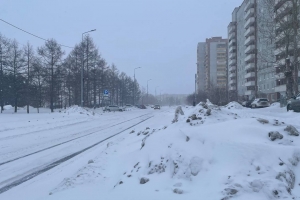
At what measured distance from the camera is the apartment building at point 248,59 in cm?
6731

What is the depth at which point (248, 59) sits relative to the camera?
8281 cm

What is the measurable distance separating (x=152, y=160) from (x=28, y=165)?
166 inches

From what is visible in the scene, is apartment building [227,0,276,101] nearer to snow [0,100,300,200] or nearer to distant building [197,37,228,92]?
distant building [197,37,228,92]

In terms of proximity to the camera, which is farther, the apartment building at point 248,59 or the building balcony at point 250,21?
the building balcony at point 250,21

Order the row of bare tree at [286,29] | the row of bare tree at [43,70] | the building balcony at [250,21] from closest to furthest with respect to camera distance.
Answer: the row of bare tree at [286,29] → the row of bare tree at [43,70] → the building balcony at [250,21]

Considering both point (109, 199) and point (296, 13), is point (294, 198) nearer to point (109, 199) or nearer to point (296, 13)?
point (109, 199)

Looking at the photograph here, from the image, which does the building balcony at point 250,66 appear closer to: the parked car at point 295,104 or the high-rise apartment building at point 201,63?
the parked car at point 295,104

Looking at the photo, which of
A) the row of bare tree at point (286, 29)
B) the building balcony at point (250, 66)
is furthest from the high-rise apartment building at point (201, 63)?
the row of bare tree at point (286, 29)

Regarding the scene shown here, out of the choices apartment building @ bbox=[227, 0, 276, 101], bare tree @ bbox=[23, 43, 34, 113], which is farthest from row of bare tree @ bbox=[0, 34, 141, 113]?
apartment building @ bbox=[227, 0, 276, 101]

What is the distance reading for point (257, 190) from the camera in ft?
17.3

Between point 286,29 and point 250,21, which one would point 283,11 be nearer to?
point 286,29

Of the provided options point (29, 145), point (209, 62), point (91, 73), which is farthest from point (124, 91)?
point (29, 145)

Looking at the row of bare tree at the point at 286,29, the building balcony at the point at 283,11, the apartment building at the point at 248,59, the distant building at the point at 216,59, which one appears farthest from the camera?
the distant building at the point at 216,59

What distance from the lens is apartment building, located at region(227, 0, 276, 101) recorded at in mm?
67306
